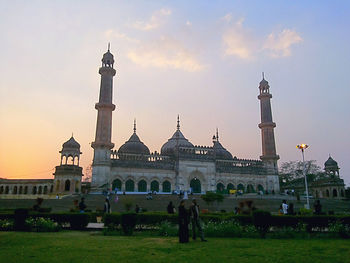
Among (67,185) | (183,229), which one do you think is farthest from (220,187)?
(183,229)

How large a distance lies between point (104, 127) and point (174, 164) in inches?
452

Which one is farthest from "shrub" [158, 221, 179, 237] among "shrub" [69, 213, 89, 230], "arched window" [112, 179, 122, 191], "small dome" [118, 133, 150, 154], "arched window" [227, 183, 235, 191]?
"arched window" [227, 183, 235, 191]

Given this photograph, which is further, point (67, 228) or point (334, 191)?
point (334, 191)

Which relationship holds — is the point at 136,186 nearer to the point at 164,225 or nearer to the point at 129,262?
the point at 164,225

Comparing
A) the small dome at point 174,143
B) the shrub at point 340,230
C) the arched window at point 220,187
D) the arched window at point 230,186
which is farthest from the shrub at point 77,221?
the arched window at point 230,186

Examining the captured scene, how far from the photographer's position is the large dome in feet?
162

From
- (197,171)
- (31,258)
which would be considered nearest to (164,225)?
(31,258)

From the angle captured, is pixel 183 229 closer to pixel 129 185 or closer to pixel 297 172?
pixel 129 185

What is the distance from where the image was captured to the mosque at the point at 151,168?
38.8 meters

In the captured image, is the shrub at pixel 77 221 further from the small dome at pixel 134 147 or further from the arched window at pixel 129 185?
the small dome at pixel 134 147

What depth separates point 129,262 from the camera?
20.1ft

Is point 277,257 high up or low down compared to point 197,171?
down

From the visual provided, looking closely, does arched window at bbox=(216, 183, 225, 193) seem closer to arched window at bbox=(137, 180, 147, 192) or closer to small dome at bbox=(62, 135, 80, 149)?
arched window at bbox=(137, 180, 147, 192)

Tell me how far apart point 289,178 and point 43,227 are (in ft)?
188
